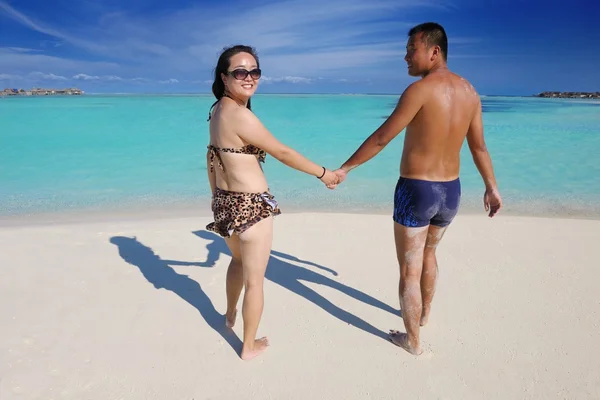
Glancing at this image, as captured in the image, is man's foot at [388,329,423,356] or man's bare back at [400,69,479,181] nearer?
man's bare back at [400,69,479,181]

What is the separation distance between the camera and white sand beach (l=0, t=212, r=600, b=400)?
256 cm

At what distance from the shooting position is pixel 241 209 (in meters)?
2.48

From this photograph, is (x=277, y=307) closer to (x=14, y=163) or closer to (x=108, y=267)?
(x=108, y=267)

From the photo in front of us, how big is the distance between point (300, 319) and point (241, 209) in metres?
1.26

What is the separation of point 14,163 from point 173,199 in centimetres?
696

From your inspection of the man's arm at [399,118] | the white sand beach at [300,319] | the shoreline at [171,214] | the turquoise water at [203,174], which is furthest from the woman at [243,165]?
the turquoise water at [203,174]

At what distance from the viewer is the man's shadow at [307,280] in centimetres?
333

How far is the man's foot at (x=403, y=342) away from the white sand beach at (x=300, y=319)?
0.20ft

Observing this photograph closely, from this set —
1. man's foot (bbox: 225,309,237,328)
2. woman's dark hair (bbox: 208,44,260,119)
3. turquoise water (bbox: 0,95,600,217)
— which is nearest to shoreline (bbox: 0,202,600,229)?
turquoise water (bbox: 0,95,600,217)

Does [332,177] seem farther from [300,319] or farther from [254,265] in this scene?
[300,319]

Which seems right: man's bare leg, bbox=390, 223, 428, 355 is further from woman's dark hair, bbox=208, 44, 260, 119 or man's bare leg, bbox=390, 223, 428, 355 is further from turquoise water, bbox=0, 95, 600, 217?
turquoise water, bbox=0, 95, 600, 217

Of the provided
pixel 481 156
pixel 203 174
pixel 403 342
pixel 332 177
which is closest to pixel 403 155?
pixel 332 177

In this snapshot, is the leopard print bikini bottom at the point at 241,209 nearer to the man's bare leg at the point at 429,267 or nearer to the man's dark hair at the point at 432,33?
the man's bare leg at the point at 429,267

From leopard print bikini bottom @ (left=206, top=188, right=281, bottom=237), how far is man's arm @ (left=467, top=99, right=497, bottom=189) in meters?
1.36
